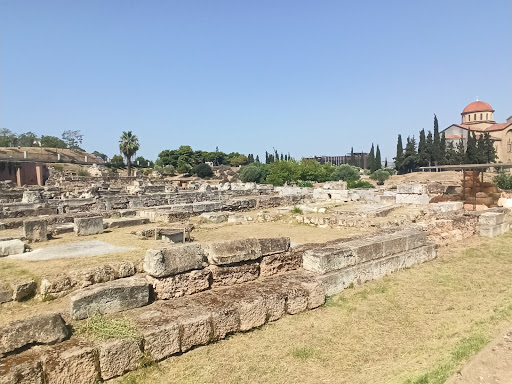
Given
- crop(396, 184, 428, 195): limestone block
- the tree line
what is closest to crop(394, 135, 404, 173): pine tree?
the tree line

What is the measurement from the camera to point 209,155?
7869 centimetres

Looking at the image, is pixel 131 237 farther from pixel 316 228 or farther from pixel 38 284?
pixel 316 228

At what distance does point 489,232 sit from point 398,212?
7090 mm

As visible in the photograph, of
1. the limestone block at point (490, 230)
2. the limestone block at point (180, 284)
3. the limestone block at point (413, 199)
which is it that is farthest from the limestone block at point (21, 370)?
the limestone block at point (413, 199)

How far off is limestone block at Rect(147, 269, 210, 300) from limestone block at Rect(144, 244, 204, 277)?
78mm

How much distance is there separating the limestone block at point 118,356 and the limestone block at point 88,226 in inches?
340

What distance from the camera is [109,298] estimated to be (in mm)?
4395

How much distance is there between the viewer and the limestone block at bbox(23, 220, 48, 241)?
10.1m

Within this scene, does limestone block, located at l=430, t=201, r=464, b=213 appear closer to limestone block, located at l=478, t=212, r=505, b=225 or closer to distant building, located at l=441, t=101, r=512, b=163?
limestone block, located at l=478, t=212, r=505, b=225

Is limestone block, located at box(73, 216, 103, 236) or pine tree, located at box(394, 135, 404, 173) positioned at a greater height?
pine tree, located at box(394, 135, 404, 173)

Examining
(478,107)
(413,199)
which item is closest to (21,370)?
(413,199)

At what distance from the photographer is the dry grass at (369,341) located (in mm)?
3660

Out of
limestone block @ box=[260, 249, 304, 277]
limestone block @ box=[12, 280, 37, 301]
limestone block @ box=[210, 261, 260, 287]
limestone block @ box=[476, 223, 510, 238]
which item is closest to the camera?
limestone block @ box=[12, 280, 37, 301]

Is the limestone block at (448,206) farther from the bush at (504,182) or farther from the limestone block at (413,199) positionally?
the bush at (504,182)
